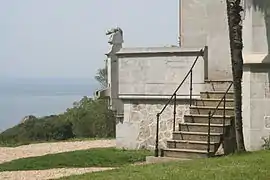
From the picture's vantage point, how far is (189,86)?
53.9 ft

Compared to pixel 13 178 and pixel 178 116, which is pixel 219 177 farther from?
pixel 178 116

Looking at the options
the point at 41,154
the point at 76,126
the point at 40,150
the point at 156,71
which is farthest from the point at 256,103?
the point at 76,126

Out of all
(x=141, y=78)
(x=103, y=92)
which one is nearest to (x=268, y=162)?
(x=141, y=78)

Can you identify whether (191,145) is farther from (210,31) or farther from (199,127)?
(210,31)

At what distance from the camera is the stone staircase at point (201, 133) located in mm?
14031

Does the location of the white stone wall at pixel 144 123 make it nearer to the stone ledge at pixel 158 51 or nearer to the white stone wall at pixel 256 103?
the stone ledge at pixel 158 51

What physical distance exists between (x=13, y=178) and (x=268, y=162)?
4716 mm

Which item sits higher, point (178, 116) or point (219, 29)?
point (219, 29)

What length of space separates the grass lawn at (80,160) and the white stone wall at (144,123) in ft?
1.33

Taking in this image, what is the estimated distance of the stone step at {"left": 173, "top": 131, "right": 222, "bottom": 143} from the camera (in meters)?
14.2

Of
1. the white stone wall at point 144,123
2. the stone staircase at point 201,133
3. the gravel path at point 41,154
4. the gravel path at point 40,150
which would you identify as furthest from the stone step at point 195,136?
the gravel path at point 40,150

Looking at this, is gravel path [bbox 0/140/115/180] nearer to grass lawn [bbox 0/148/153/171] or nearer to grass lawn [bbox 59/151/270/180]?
grass lawn [bbox 0/148/153/171]

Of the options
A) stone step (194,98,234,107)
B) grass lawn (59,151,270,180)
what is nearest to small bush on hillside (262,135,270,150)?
stone step (194,98,234,107)

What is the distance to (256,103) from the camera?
1427 centimetres
